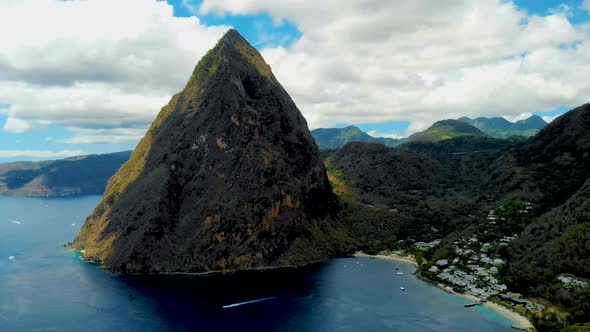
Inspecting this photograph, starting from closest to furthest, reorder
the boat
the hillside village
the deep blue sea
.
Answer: the deep blue sea < the boat < the hillside village

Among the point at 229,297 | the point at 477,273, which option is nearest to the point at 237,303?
the point at 229,297

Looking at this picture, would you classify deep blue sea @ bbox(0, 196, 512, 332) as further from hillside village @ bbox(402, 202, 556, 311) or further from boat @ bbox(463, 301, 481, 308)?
hillside village @ bbox(402, 202, 556, 311)

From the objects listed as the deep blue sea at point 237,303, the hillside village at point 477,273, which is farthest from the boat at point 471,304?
the hillside village at point 477,273

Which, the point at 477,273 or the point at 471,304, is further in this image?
the point at 477,273

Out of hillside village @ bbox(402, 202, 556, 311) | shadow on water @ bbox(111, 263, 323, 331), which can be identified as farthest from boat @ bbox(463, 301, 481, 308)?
shadow on water @ bbox(111, 263, 323, 331)

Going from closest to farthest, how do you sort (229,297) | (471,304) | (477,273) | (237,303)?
1. (471,304)
2. (237,303)
3. (229,297)
4. (477,273)

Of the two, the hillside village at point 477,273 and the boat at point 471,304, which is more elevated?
the hillside village at point 477,273

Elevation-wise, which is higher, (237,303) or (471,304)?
(237,303)

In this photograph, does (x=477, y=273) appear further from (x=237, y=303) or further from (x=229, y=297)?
(x=229, y=297)

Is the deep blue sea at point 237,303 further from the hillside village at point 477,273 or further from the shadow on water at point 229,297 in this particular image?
the hillside village at point 477,273
